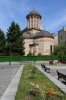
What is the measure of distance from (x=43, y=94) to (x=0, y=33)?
53226 millimetres

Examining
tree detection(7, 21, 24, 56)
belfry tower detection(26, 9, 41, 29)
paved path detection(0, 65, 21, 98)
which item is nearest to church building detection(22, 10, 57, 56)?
belfry tower detection(26, 9, 41, 29)

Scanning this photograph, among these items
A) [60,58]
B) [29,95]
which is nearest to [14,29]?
[60,58]

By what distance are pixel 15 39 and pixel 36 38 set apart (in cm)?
963

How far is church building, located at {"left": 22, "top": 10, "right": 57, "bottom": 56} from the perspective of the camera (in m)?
59.6

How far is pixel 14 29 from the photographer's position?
2231 inches

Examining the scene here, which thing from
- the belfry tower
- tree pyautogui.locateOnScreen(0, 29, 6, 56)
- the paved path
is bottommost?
the paved path

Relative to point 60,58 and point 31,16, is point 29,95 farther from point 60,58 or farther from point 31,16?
point 31,16

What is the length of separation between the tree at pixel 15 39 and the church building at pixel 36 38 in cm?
694

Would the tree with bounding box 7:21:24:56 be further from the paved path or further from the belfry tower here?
the paved path

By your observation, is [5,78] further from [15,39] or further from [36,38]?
[36,38]

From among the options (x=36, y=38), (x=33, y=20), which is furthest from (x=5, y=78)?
(x=33, y=20)

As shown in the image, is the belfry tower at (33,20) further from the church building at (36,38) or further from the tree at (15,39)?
the tree at (15,39)

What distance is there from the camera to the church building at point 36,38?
2347 inches

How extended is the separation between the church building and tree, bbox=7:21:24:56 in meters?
6.94
